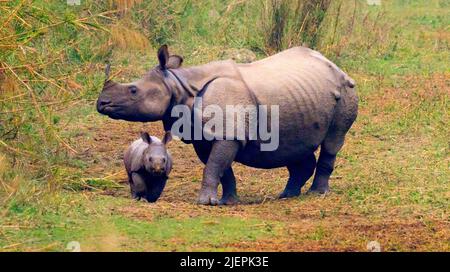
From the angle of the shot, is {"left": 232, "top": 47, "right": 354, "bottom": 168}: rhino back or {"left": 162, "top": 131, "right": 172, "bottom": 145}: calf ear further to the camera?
{"left": 162, "top": 131, "right": 172, "bottom": 145}: calf ear

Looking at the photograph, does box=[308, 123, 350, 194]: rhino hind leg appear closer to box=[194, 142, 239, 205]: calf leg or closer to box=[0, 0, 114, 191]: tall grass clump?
box=[194, 142, 239, 205]: calf leg

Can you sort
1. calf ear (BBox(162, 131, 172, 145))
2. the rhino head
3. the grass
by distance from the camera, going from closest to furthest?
the grass, the rhino head, calf ear (BBox(162, 131, 172, 145))

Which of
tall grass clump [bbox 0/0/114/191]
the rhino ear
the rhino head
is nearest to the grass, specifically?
tall grass clump [bbox 0/0/114/191]

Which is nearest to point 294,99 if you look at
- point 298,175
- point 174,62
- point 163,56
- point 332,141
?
point 332,141

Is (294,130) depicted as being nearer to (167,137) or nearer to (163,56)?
(167,137)

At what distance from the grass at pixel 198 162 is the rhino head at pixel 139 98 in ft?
0.86

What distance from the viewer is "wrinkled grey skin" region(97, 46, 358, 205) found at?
10.9 meters

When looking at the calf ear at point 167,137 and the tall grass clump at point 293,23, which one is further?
the tall grass clump at point 293,23

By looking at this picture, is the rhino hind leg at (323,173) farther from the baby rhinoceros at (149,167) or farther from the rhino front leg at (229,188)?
the baby rhinoceros at (149,167)

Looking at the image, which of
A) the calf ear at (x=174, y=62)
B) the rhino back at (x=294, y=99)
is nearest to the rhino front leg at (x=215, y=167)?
the rhino back at (x=294, y=99)

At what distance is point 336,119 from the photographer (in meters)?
11.7

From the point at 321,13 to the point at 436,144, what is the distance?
3356 millimetres

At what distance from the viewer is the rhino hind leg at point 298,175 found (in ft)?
38.3

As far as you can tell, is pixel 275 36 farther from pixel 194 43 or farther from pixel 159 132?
pixel 159 132
